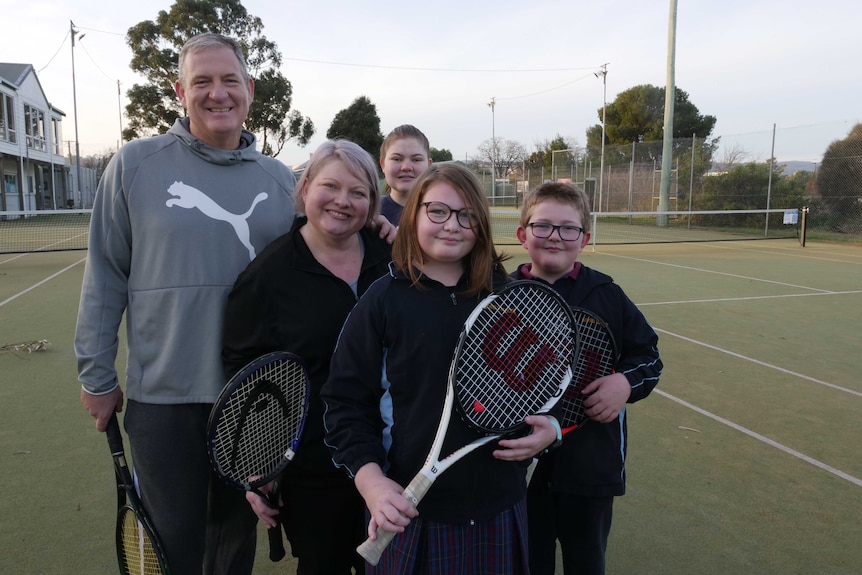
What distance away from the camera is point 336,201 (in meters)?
1.93

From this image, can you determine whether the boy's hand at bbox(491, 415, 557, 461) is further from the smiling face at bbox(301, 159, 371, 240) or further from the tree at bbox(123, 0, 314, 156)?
the tree at bbox(123, 0, 314, 156)

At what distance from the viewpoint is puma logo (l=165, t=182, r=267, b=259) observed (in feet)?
6.71

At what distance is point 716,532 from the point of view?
9.98ft

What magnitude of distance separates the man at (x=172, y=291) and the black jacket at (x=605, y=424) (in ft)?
3.74

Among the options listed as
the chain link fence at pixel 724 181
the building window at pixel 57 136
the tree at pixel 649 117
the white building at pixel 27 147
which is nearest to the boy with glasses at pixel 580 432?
the chain link fence at pixel 724 181

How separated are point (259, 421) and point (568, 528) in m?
1.16

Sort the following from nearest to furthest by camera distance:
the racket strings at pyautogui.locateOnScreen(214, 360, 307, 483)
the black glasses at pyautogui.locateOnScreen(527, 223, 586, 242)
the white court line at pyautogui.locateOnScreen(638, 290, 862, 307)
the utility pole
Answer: the racket strings at pyautogui.locateOnScreen(214, 360, 307, 483) → the black glasses at pyautogui.locateOnScreen(527, 223, 586, 242) → the white court line at pyautogui.locateOnScreen(638, 290, 862, 307) → the utility pole

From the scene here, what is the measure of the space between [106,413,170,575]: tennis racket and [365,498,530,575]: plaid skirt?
30.9 inches

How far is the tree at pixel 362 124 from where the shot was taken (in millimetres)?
37969

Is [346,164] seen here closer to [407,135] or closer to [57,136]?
[407,135]

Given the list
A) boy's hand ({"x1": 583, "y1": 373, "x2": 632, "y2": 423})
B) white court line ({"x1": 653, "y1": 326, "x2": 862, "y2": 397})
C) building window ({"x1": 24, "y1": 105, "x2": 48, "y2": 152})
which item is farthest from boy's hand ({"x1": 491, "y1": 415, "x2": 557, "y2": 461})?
building window ({"x1": 24, "y1": 105, "x2": 48, "y2": 152})

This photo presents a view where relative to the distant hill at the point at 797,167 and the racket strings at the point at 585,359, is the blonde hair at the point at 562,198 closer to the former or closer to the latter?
the racket strings at the point at 585,359

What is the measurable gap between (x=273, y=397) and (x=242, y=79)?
1124mm

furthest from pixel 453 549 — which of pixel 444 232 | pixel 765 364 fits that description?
pixel 765 364
